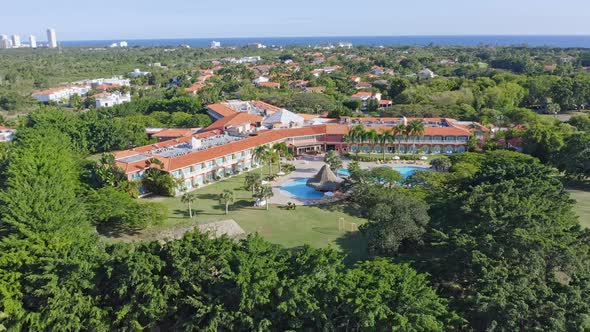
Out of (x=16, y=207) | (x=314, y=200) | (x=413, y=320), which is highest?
(x=16, y=207)

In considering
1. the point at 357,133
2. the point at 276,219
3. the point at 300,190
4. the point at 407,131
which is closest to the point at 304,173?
the point at 300,190

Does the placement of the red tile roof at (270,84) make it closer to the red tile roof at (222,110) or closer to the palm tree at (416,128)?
the red tile roof at (222,110)

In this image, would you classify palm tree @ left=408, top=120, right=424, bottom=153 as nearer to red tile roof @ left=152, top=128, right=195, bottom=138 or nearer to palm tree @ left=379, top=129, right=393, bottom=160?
palm tree @ left=379, top=129, right=393, bottom=160

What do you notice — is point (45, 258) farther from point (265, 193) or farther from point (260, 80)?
point (260, 80)

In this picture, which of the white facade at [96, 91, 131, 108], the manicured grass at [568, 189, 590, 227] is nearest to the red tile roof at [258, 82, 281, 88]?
the white facade at [96, 91, 131, 108]

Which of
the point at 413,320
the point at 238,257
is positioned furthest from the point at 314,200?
the point at 413,320

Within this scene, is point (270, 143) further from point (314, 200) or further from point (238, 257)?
point (238, 257)
